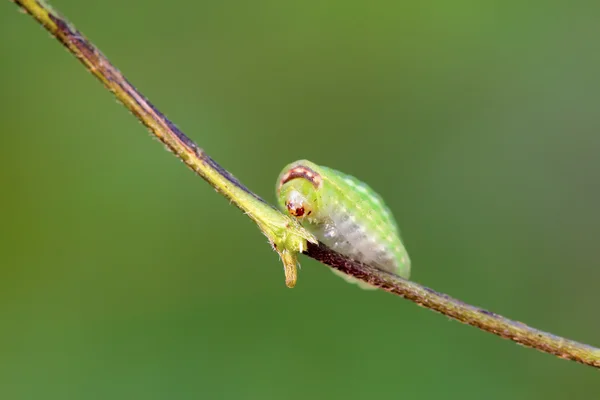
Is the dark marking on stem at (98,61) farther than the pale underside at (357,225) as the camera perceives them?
No

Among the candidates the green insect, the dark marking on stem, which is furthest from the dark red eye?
the dark marking on stem

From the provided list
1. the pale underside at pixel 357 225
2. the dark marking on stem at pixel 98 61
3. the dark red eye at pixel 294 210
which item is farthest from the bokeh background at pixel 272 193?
the dark marking on stem at pixel 98 61

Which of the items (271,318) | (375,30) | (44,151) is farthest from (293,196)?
(375,30)

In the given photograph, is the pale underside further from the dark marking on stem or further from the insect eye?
the dark marking on stem

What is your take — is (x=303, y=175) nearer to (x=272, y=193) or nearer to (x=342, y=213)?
(x=342, y=213)

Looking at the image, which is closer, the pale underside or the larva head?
the larva head

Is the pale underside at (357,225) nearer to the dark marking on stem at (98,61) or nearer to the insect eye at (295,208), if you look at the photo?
the insect eye at (295,208)

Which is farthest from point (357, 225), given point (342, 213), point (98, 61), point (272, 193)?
point (272, 193)
